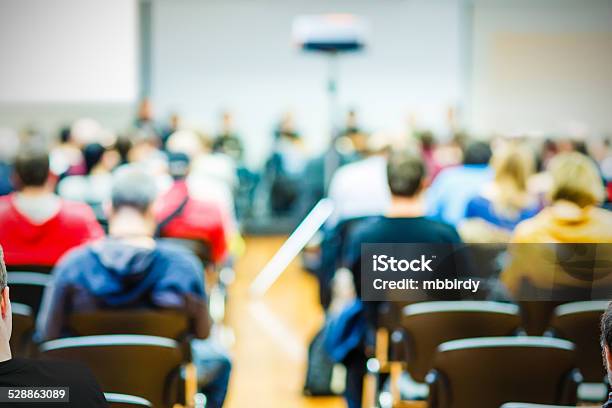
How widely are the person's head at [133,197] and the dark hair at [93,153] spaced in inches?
130

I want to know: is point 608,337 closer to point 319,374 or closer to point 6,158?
point 319,374

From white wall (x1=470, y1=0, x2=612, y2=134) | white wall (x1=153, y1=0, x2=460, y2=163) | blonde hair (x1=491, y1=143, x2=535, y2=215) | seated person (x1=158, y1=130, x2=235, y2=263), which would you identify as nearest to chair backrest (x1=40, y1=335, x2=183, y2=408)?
seated person (x1=158, y1=130, x2=235, y2=263)

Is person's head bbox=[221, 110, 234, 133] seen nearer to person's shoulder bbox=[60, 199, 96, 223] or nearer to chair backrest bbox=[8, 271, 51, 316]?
person's shoulder bbox=[60, 199, 96, 223]

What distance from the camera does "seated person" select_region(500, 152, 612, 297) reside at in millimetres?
3455

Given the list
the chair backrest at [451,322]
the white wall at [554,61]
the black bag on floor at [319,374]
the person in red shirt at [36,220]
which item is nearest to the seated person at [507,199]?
the white wall at [554,61]

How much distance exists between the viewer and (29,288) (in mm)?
3711

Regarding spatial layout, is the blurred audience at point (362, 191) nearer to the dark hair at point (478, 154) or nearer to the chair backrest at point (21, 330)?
the dark hair at point (478, 154)

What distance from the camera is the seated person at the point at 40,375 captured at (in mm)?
2039

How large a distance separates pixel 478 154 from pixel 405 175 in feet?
6.72

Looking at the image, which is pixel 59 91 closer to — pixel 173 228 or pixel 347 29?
pixel 173 228

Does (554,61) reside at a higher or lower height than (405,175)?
higher

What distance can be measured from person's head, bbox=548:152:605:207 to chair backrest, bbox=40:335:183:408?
75.4 inches

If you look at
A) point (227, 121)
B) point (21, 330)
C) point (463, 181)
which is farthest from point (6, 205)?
point (227, 121)

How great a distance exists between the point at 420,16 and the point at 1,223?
9.89 m
